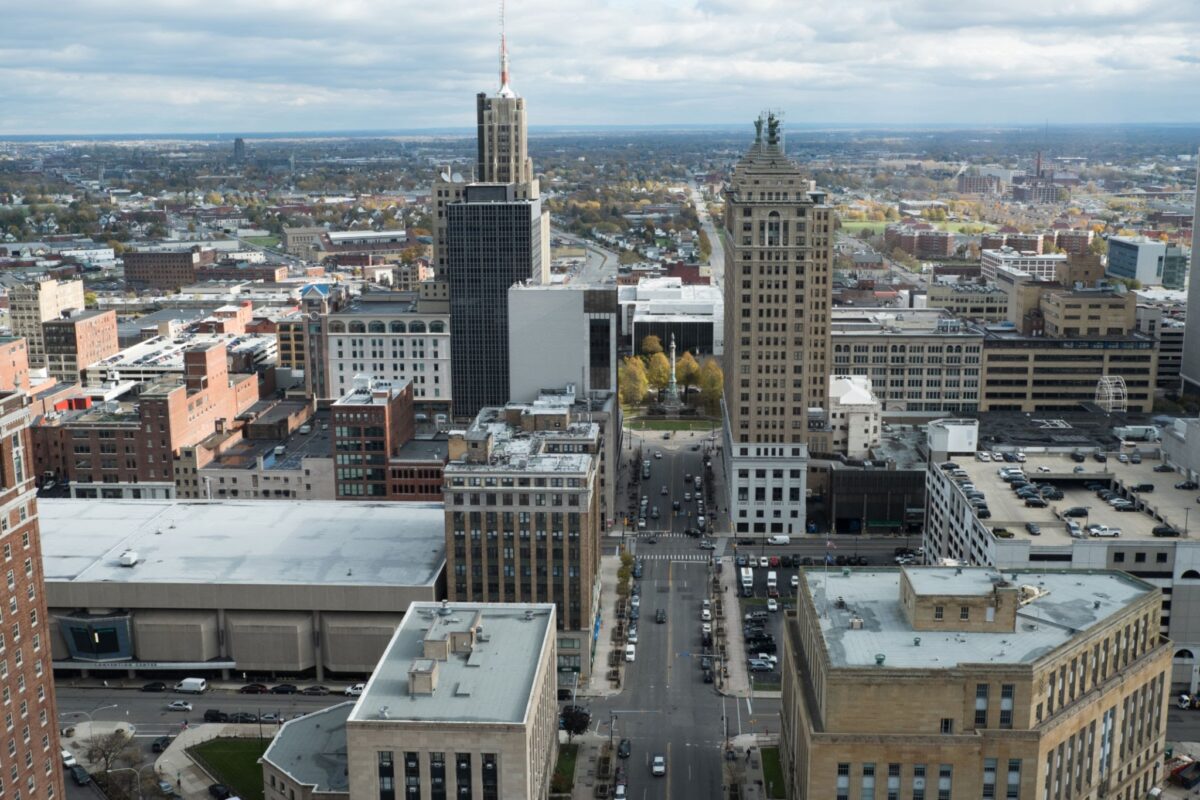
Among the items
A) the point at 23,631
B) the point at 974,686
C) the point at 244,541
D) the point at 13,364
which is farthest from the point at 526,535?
the point at 13,364

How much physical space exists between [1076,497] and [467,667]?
65909 mm

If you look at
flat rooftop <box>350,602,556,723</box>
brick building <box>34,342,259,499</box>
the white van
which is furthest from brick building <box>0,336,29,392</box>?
flat rooftop <box>350,602,556,723</box>

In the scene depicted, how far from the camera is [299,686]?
110m

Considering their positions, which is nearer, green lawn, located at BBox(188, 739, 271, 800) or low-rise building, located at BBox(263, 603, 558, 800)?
low-rise building, located at BBox(263, 603, 558, 800)

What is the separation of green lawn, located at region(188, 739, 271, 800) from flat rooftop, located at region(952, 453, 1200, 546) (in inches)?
2488

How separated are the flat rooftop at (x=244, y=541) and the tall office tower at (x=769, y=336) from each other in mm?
37997

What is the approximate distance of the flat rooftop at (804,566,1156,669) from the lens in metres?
75.2

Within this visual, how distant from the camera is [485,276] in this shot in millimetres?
184750

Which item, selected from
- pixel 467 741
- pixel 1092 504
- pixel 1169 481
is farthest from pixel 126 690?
pixel 1169 481

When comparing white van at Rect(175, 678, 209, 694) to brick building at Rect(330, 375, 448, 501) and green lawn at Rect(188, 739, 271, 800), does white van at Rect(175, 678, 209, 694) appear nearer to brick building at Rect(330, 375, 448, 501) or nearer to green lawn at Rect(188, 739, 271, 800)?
green lawn at Rect(188, 739, 271, 800)

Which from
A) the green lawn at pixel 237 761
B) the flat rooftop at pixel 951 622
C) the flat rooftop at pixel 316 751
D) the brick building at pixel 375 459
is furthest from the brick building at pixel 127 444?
the flat rooftop at pixel 951 622

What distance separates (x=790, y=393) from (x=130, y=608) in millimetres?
73281

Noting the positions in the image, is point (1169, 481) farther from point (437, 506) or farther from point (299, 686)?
point (299, 686)

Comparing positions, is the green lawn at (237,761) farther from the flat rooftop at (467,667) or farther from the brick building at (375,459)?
the brick building at (375,459)
